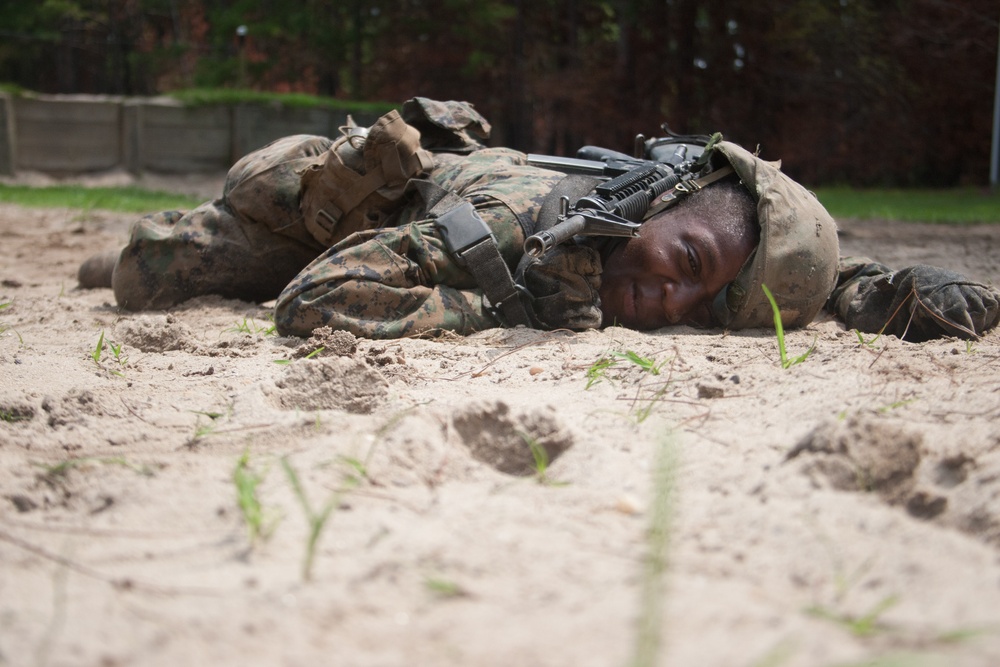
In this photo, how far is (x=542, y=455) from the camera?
1.52 meters

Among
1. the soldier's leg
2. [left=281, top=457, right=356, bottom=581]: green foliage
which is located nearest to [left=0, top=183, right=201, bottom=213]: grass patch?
the soldier's leg

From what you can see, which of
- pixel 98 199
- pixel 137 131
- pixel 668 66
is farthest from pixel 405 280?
pixel 668 66

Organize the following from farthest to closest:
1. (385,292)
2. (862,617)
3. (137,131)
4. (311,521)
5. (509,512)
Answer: (137,131) < (385,292) < (509,512) < (311,521) < (862,617)

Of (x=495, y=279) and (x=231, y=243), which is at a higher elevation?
(x=495, y=279)

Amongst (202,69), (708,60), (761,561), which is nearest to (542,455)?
(761,561)

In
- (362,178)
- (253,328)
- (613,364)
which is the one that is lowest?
(253,328)

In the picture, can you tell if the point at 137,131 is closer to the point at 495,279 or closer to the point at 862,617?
the point at 495,279

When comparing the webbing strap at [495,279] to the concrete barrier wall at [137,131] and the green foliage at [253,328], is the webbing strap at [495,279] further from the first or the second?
the concrete barrier wall at [137,131]

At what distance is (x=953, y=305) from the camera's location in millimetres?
2609

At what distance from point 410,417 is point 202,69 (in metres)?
14.6

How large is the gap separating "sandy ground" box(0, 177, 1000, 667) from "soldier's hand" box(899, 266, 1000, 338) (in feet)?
1.29

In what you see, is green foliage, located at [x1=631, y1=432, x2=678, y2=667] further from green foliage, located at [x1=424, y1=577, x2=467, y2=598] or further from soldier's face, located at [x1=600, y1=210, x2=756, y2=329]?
soldier's face, located at [x1=600, y1=210, x2=756, y2=329]

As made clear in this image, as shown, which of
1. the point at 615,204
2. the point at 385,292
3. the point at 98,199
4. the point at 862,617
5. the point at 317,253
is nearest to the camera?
the point at 862,617

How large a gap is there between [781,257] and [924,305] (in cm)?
44
